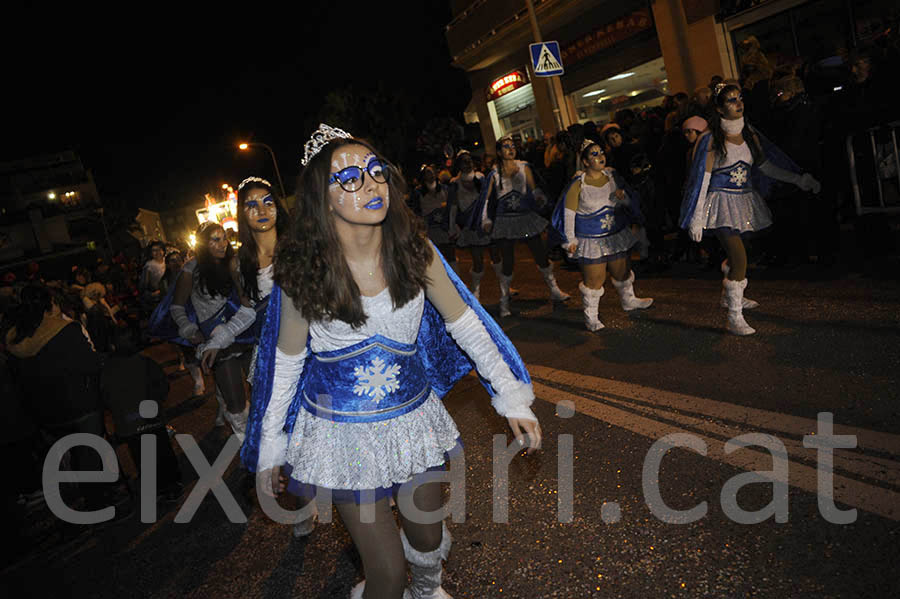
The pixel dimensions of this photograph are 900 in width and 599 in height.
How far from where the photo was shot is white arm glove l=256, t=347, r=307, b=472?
2395 mm

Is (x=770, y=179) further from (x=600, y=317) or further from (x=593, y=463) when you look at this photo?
(x=593, y=463)

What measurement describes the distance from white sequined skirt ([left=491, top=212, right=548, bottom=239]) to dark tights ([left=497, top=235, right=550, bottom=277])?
0.26ft

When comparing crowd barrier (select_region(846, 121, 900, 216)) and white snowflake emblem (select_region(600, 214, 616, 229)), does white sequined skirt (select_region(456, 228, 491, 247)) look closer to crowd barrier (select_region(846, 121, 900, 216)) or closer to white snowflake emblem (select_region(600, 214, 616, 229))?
white snowflake emblem (select_region(600, 214, 616, 229))

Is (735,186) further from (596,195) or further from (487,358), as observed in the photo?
(487,358)

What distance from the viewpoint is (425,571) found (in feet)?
8.21

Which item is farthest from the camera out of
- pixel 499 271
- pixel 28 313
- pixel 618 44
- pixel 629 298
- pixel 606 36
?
pixel 606 36

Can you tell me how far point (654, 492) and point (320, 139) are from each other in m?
2.52

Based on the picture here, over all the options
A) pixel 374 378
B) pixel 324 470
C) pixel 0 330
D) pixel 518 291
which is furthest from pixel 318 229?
pixel 518 291

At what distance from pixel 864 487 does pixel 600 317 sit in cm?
429

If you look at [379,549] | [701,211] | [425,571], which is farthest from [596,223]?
[379,549]

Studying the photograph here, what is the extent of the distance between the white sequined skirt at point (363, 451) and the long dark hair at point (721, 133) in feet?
14.6

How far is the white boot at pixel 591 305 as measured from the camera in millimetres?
6594

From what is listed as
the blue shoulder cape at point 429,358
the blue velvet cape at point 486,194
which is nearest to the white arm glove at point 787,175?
the blue velvet cape at point 486,194

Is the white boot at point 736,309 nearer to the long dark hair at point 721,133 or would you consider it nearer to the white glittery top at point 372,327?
the long dark hair at point 721,133
